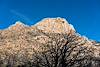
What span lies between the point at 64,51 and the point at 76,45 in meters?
3.18

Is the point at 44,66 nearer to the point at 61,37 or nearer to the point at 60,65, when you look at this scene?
the point at 60,65

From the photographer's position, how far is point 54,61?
3331cm

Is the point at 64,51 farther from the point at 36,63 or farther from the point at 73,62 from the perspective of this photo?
the point at 36,63

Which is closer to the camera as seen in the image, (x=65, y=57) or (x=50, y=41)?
(x=65, y=57)

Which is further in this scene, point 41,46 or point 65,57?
point 41,46

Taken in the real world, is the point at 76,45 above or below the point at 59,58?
above

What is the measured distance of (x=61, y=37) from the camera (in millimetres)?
36000

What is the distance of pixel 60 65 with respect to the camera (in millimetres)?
33188

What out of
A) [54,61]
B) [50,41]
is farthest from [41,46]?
[54,61]

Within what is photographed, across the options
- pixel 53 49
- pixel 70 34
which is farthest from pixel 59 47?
pixel 70 34

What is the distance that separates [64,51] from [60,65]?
1.85 m

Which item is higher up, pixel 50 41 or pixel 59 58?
pixel 50 41

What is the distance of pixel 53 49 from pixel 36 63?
2.84 meters

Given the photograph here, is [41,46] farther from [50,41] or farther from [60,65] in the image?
[60,65]
